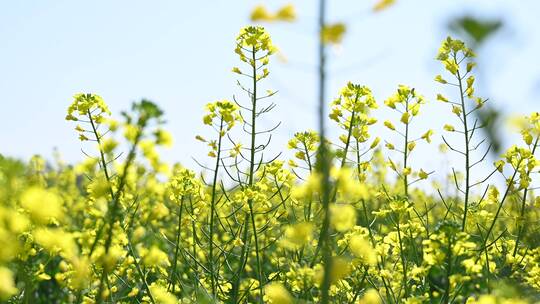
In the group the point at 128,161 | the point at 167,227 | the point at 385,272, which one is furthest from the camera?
the point at 167,227

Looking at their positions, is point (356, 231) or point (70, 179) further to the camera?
point (70, 179)

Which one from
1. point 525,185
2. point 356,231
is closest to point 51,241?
point 356,231

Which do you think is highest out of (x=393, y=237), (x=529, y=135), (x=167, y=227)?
(x=167, y=227)

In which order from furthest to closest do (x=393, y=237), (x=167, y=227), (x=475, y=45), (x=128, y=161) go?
(x=167, y=227)
(x=393, y=237)
(x=128, y=161)
(x=475, y=45)

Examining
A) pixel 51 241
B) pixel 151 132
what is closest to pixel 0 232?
pixel 51 241

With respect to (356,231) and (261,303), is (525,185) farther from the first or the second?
(261,303)

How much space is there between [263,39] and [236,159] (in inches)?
32.9

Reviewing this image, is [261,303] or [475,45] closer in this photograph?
[475,45]

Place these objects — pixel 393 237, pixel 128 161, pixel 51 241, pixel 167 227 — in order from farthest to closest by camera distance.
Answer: pixel 167 227 → pixel 393 237 → pixel 51 241 → pixel 128 161

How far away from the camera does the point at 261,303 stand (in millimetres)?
3574

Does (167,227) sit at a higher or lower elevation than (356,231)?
higher

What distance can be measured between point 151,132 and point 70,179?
35.8ft

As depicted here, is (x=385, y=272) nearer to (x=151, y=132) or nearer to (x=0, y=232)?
(x=151, y=132)

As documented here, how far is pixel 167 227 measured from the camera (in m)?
10.2
